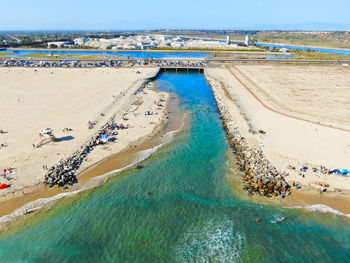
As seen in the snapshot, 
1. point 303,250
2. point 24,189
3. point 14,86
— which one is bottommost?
point 303,250

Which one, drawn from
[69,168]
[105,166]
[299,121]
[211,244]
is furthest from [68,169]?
[299,121]

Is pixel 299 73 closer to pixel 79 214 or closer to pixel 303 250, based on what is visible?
pixel 303 250

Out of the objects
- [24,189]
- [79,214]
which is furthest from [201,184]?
[24,189]

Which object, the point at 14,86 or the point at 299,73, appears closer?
the point at 14,86

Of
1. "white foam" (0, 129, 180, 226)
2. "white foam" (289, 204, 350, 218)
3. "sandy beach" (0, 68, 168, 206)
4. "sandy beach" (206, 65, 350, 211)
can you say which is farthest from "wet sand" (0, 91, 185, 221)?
"white foam" (289, 204, 350, 218)

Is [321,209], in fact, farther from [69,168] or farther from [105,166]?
[69,168]

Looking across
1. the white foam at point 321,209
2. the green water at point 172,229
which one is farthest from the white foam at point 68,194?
the white foam at point 321,209

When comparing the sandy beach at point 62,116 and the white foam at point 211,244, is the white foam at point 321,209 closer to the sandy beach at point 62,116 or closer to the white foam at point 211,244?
the white foam at point 211,244

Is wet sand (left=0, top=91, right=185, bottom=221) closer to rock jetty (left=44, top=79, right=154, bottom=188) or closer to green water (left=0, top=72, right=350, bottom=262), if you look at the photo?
rock jetty (left=44, top=79, right=154, bottom=188)
